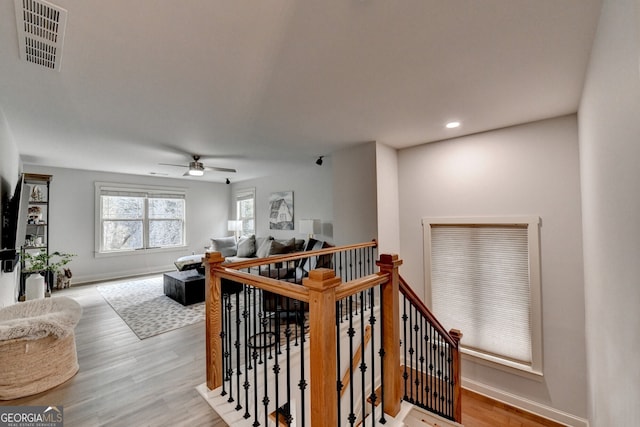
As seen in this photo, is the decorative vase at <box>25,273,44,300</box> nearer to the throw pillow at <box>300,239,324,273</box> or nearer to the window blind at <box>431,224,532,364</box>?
the throw pillow at <box>300,239,324,273</box>

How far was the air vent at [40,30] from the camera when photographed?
1322 mm

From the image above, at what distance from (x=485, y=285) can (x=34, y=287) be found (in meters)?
6.80

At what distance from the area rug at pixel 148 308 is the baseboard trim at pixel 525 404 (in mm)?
3690

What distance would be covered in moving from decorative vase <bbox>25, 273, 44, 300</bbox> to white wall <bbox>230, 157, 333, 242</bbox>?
13.5 feet

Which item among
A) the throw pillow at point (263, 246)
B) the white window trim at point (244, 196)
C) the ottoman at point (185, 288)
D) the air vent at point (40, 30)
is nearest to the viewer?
the air vent at point (40, 30)

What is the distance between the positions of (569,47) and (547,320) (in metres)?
2.63

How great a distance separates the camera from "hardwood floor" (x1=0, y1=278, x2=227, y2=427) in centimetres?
190

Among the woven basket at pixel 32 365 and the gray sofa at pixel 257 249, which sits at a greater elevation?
the gray sofa at pixel 257 249

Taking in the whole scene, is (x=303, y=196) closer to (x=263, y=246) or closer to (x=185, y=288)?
(x=263, y=246)

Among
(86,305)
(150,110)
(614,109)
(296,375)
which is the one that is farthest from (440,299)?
(86,305)

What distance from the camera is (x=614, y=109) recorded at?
1.22 meters

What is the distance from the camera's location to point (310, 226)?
514 cm

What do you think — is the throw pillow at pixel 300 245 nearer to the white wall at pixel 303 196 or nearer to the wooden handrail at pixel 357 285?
the white wall at pixel 303 196

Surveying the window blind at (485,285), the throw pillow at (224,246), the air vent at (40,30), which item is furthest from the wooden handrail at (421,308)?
the throw pillow at (224,246)
